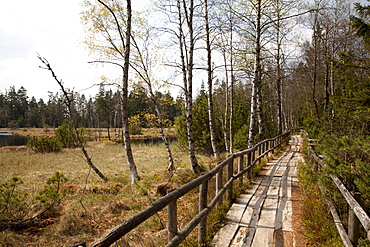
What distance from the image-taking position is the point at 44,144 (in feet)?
85.8

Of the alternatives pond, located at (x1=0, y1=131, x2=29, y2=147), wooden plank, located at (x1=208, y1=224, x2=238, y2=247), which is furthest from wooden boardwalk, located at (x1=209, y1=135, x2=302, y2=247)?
pond, located at (x1=0, y1=131, x2=29, y2=147)

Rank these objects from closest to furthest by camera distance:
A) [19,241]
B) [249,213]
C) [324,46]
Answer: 1. [249,213]
2. [19,241]
3. [324,46]

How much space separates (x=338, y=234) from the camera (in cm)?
358

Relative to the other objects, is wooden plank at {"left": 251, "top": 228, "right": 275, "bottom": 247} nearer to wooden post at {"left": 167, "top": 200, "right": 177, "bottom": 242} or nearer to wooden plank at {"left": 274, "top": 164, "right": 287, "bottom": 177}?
wooden post at {"left": 167, "top": 200, "right": 177, "bottom": 242}

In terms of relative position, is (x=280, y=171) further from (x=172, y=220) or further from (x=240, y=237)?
(x=172, y=220)

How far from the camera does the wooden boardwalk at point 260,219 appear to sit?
3.80 meters

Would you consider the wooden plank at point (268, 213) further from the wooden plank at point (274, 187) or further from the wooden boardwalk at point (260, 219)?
the wooden plank at point (274, 187)

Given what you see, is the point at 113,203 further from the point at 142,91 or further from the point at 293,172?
the point at 142,91

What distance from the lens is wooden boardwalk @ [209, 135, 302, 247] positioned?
380 centimetres

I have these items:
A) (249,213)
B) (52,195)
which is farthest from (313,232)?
(52,195)

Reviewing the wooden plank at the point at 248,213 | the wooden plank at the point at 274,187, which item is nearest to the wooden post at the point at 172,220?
the wooden plank at the point at 248,213

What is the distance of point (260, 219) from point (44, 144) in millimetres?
27497

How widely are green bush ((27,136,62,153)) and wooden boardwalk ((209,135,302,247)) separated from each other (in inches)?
1013

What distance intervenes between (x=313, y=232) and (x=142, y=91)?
1319 centimetres
